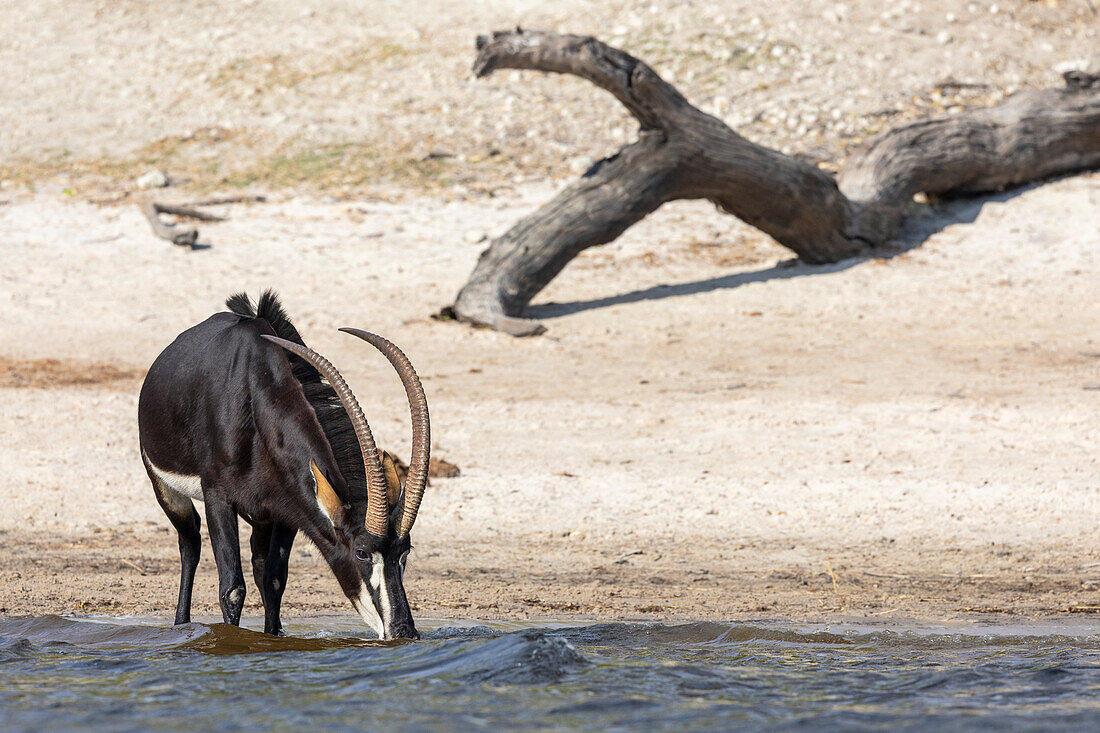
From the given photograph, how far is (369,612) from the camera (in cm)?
485

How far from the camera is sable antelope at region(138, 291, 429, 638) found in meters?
4.80

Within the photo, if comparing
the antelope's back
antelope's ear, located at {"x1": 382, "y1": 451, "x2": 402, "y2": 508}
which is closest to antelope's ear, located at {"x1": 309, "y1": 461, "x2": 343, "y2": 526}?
antelope's ear, located at {"x1": 382, "y1": 451, "x2": 402, "y2": 508}

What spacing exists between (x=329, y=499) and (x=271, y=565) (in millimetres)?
919

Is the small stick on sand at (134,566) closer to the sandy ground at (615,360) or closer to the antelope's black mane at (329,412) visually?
the sandy ground at (615,360)

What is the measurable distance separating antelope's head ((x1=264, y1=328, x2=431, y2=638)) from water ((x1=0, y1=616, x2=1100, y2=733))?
5.9 inches

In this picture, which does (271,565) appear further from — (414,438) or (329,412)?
(414,438)

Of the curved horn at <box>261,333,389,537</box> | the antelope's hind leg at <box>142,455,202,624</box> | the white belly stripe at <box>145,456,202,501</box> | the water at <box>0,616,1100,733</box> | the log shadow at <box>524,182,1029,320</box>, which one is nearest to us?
the water at <box>0,616,1100,733</box>

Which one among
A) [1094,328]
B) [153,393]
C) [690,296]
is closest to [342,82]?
[690,296]

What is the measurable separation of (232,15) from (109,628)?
20461 millimetres

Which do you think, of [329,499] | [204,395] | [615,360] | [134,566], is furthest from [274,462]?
[615,360]

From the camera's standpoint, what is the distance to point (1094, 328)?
12.0m

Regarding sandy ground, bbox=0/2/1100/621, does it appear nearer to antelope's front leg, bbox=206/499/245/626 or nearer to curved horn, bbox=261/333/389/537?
antelope's front leg, bbox=206/499/245/626

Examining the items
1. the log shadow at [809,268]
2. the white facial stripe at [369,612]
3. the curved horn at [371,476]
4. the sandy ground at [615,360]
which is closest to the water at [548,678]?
the white facial stripe at [369,612]

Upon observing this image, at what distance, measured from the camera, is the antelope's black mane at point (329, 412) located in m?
5.01
